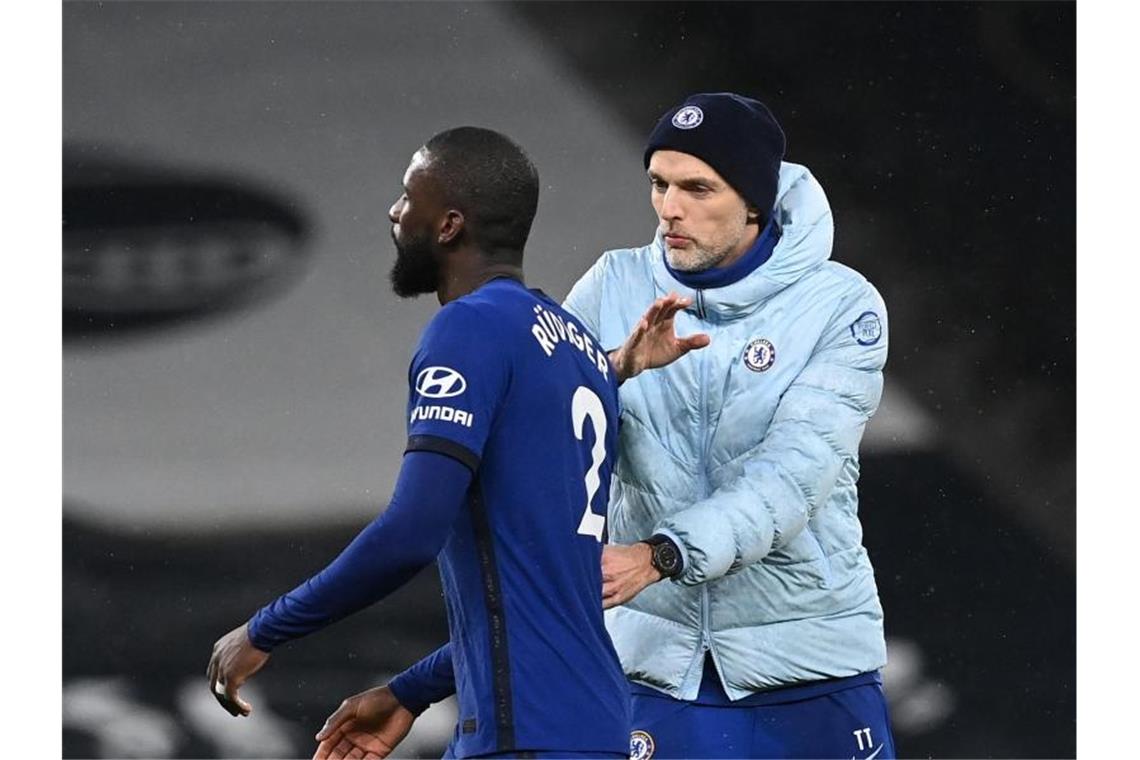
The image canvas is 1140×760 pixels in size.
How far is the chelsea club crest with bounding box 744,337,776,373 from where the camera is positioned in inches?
123

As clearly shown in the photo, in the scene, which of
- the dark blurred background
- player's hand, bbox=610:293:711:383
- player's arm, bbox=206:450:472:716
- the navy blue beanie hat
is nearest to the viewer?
player's arm, bbox=206:450:472:716

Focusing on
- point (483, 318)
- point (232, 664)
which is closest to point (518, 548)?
point (483, 318)

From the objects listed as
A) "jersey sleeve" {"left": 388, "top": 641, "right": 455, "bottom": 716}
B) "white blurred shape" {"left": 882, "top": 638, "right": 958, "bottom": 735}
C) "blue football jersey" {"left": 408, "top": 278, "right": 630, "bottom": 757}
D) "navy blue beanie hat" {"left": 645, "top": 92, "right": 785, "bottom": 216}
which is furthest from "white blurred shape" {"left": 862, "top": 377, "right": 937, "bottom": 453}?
"blue football jersey" {"left": 408, "top": 278, "right": 630, "bottom": 757}

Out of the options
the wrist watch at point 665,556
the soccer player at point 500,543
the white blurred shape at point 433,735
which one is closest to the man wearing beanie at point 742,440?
the wrist watch at point 665,556

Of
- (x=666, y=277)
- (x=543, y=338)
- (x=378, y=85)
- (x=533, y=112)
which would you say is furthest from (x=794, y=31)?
(x=543, y=338)

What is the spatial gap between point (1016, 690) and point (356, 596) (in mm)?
3382

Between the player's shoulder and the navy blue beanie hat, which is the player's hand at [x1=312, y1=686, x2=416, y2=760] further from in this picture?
the navy blue beanie hat

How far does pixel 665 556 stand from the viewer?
284cm

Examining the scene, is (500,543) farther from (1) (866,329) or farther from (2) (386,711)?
(1) (866,329)

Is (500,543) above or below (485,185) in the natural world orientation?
below

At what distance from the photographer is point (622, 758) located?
247 cm

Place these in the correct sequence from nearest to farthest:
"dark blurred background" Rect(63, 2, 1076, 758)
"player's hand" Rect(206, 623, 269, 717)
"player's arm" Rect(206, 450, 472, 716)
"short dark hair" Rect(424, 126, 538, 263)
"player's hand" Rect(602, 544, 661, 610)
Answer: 1. "player's arm" Rect(206, 450, 472, 716)
2. "player's hand" Rect(206, 623, 269, 717)
3. "short dark hair" Rect(424, 126, 538, 263)
4. "player's hand" Rect(602, 544, 661, 610)
5. "dark blurred background" Rect(63, 2, 1076, 758)

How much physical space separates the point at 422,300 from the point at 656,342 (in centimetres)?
244

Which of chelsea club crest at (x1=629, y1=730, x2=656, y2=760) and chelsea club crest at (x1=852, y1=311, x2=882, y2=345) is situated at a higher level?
chelsea club crest at (x1=852, y1=311, x2=882, y2=345)
